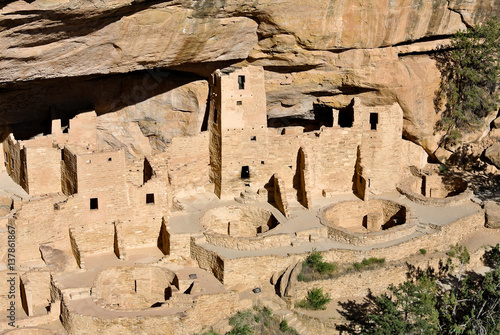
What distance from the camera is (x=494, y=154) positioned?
136ft

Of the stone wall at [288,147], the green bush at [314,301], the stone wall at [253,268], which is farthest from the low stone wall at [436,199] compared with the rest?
the green bush at [314,301]

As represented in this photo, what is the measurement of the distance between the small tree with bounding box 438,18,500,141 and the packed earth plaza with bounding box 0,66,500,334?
250cm

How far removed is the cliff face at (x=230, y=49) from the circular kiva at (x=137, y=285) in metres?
7.83

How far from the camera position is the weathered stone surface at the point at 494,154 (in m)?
41.3

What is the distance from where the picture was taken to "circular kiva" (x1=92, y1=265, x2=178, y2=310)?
33.4m

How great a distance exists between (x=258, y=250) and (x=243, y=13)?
31.0ft

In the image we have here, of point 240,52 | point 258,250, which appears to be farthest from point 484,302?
point 240,52

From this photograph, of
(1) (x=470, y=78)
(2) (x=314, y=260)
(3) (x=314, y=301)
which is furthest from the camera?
(1) (x=470, y=78)

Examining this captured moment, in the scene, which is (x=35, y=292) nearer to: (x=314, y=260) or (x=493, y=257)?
(x=314, y=260)

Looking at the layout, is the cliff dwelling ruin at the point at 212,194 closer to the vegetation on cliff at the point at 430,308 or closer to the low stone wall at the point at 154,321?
the low stone wall at the point at 154,321

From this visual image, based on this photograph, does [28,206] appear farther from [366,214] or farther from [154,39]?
[366,214]

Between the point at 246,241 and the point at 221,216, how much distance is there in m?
3.50

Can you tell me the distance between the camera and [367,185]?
39.0 m

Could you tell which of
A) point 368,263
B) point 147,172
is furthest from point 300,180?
point 147,172
